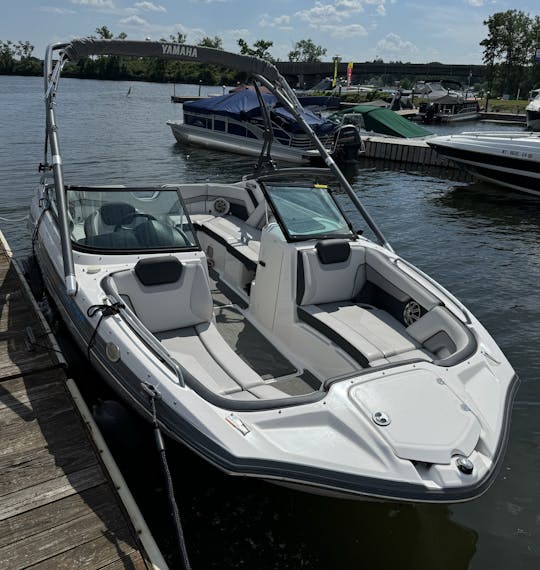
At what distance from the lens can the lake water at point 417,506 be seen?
13.2 feet

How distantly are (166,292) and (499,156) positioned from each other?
15.5m

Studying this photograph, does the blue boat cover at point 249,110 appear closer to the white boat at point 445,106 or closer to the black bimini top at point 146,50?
the black bimini top at point 146,50

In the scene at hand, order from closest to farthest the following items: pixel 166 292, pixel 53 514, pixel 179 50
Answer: pixel 53 514 → pixel 166 292 → pixel 179 50

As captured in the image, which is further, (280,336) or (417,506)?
(280,336)

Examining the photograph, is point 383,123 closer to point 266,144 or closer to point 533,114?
point 533,114

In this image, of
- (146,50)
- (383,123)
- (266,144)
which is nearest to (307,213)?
(146,50)

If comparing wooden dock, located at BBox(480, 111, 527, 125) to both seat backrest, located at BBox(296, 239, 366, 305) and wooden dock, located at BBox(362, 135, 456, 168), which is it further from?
seat backrest, located at BBox(296, 239, 366, 305)

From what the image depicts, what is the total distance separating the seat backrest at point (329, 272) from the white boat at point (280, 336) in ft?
0.05

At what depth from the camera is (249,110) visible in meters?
23.3

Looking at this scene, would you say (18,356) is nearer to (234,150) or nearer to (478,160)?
(478,160)

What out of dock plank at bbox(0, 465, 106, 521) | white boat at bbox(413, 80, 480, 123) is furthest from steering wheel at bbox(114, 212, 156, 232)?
white boat at bbox(413, 80, 480, 123)

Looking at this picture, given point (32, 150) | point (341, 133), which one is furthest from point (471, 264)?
point (32, 150)

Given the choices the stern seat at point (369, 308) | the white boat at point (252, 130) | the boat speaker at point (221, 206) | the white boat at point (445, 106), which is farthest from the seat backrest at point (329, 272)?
the white boat at point (445, 106)

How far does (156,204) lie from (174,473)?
2.99m
